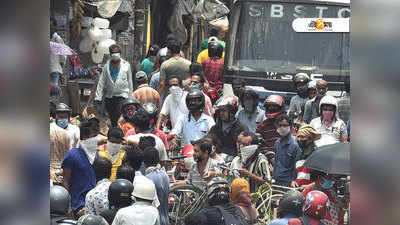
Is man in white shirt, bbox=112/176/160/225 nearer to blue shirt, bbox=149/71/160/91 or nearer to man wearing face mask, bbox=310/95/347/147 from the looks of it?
man wearing face mask, bbox=310/95/347/147

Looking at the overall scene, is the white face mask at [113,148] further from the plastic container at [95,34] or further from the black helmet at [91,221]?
the plastic container at [95,34]

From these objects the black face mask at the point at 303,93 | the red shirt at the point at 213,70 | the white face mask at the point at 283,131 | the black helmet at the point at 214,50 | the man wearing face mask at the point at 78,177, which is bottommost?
the man wearing face mask at the point at 78,177

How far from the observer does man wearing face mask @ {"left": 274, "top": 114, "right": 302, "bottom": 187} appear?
8.44 metres

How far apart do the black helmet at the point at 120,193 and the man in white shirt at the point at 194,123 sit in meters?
3.37

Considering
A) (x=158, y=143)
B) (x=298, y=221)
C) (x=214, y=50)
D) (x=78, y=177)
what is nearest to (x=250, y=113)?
(x=158, y=143)

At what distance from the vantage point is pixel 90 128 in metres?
8.57

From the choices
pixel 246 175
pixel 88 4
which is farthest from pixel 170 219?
pixel 88 4

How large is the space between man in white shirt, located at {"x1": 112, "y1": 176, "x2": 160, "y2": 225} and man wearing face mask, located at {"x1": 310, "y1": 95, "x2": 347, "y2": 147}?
11.7 feet

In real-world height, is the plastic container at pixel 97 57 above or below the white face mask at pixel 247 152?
above

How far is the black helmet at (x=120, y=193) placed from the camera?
6223mm

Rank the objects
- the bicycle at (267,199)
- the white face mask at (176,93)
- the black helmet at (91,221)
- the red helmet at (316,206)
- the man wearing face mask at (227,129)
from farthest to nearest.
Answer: the white face mask at (176,93)
the man wearing face mask at (227,129)
the bicycle at (267,199)
the red helmet at (316,206)
the black helmet at (91,221)

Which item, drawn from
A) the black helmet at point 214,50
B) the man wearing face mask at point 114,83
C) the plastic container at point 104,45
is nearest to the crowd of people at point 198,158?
the man wearing face mask at point 114,83

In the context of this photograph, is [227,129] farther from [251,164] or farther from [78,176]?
[78,176]
